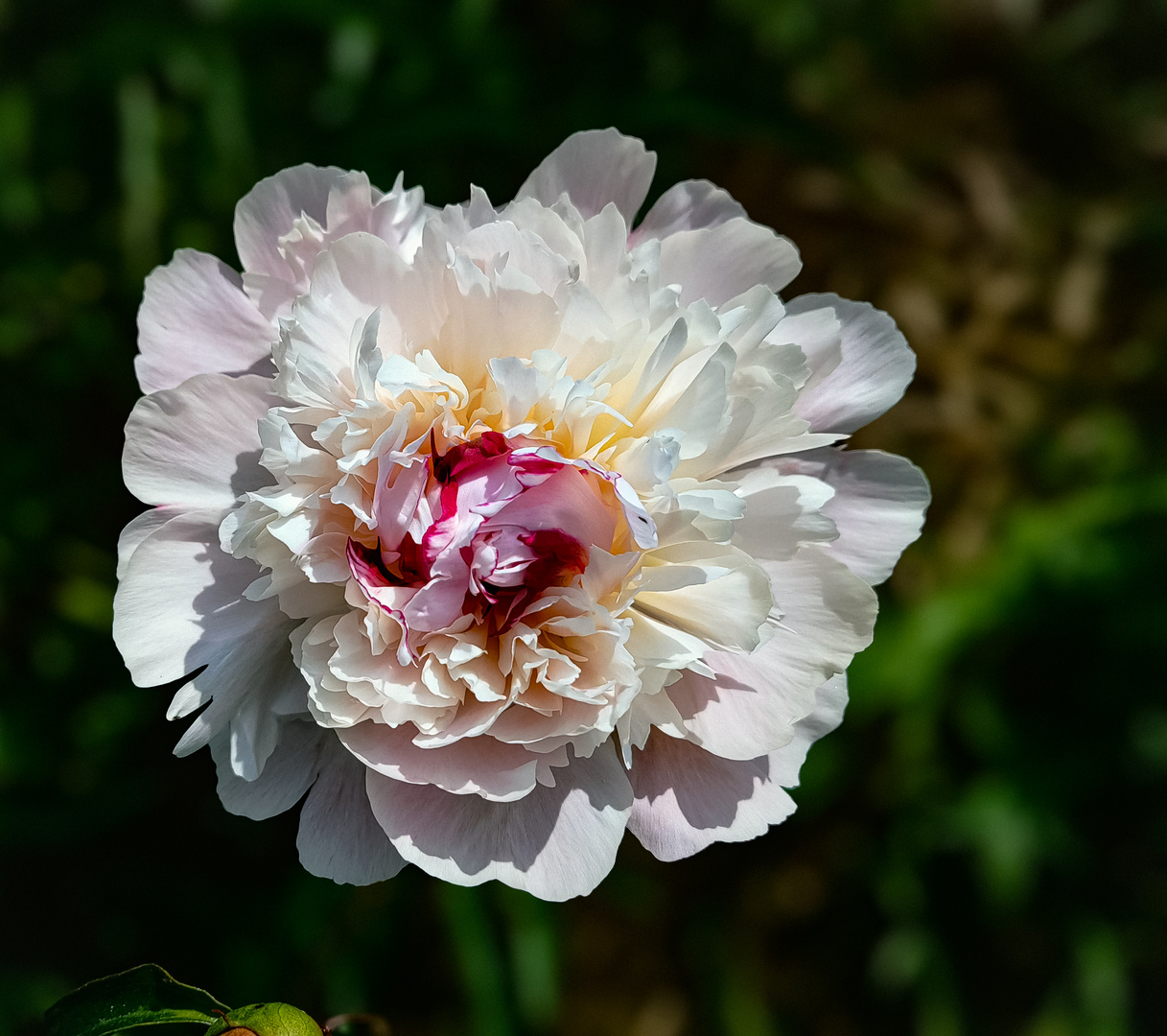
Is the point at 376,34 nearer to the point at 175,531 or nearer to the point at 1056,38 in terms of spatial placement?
the point at 175,531

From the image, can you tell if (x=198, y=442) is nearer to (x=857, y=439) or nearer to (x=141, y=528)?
(x=141, y=528)

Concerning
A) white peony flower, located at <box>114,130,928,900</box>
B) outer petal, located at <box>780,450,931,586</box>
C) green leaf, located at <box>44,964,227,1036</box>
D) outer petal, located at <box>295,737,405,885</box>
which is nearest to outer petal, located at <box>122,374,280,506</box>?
white peony flower, located at <box>114,130,928,900</box>

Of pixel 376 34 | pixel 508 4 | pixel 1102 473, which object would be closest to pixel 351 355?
pixel 376 34

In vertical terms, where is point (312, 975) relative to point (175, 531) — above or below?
below

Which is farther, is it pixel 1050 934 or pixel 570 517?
pixel 1050 934

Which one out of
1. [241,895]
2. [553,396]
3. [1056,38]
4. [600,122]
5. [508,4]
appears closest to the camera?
[553,396]

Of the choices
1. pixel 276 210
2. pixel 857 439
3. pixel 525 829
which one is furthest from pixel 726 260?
pixel 857 439
